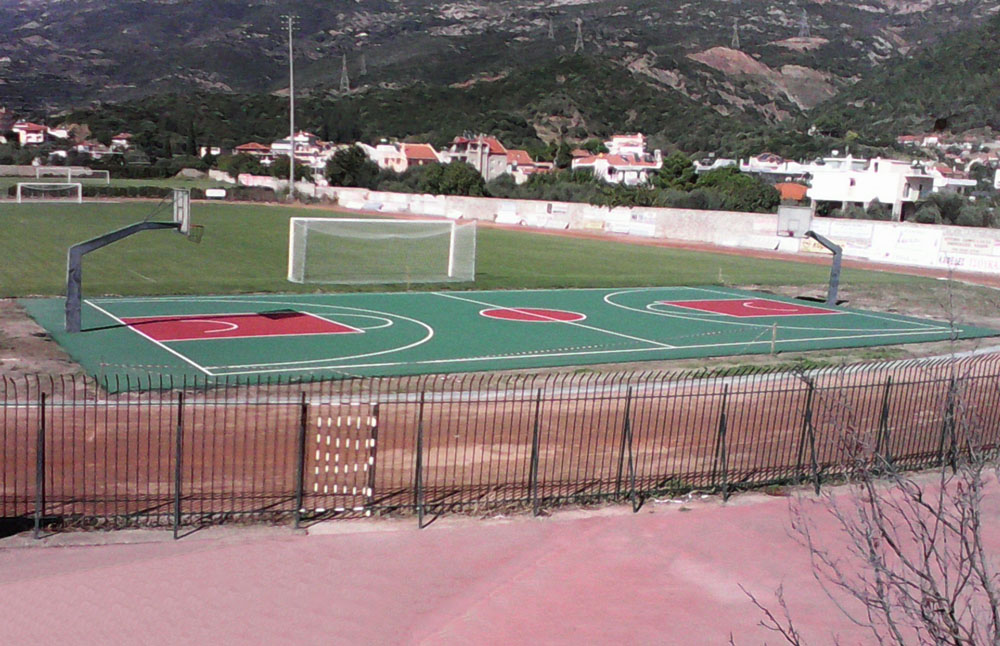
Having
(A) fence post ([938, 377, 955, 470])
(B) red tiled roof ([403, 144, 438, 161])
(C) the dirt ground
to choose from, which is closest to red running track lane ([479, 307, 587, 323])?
(C) the dirt ground

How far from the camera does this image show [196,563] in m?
11.6

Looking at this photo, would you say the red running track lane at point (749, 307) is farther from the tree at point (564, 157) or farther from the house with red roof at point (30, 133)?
the house with red roof at point (30, 133)

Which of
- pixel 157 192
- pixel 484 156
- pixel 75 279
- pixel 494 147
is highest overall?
pixel 494 147

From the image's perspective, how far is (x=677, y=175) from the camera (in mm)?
108375

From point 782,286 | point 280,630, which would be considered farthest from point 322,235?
point 280,630

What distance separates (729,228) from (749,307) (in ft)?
101

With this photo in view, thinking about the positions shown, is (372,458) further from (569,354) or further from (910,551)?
(569,354)

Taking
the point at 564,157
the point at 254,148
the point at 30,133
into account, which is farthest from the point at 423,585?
the point at 30,133

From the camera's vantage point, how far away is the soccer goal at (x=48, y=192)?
84919 millimetres

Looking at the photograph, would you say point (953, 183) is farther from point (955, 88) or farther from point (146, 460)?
point (146, 460)

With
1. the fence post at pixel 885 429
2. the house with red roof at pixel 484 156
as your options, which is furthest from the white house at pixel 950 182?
the fence post at pixel 885 429

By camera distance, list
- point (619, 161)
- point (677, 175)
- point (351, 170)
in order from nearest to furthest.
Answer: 1. point (677, 175)
2. point (351, 170)
3. point (619, 161)

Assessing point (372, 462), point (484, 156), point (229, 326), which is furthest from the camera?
point (484, 156)

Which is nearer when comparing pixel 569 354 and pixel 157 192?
pixel 569 354
